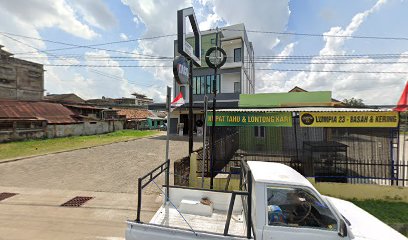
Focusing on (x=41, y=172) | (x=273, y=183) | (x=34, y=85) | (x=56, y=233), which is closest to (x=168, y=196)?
(x=273, y=183)

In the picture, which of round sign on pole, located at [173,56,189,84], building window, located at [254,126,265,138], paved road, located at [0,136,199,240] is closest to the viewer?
paved road, located at [0,136,199,240]

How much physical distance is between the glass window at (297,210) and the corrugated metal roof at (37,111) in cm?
2523

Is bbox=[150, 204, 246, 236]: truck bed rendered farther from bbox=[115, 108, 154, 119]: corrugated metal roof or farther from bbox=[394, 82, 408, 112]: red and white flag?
bbox=[115, 108, 154, 119]: corrugated metal roof

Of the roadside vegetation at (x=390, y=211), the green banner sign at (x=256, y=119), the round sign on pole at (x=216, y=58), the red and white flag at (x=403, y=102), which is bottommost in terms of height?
the roadside vegetation at (x=390, y=211)

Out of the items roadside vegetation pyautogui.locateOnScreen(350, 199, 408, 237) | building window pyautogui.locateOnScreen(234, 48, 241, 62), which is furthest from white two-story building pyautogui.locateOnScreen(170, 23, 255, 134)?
roadside vegetation pyautogui.locateOnScreen(350, 199, 408, 237)

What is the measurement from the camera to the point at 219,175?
823 centimetres

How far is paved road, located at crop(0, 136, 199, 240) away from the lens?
4.82 m

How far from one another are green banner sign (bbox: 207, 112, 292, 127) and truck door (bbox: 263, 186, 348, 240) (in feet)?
15.5

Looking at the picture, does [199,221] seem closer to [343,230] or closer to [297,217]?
[297,217]

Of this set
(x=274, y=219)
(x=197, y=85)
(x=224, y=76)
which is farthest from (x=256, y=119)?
(x=197, y=85)

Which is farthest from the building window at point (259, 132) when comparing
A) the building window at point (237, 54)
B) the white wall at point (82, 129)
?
the white wall at point (82, 129)

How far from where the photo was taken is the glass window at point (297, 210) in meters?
3.01

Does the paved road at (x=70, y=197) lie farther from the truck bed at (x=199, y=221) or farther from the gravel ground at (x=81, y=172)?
the truck bed at (x=199, y=221)

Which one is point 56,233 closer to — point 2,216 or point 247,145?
point 2,216
